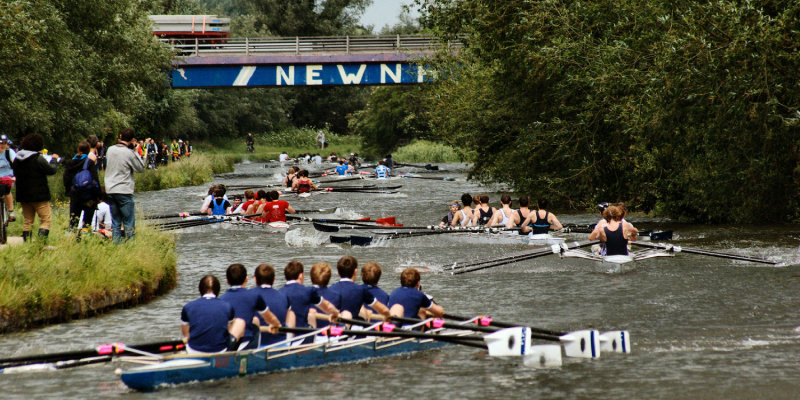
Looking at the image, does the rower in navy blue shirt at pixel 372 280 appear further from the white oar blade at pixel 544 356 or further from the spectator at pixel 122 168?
the spectator at pixel 122 168

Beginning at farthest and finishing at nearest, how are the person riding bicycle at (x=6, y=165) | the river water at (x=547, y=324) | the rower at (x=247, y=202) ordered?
the rower at (x=247, y=202) → the person riding bicycle at (x=6, y=165) → the river water at (x=547, y=324)

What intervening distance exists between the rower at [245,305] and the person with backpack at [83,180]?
21.7 feet

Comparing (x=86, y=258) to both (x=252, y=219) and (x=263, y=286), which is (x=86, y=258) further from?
(x=252, y=219)

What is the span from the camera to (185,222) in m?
22.1

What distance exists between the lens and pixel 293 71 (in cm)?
4803

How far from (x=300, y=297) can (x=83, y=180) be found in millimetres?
6956

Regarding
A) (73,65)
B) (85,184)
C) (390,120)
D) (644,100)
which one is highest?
(390,120)

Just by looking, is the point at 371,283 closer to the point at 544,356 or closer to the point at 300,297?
the point at 300,297

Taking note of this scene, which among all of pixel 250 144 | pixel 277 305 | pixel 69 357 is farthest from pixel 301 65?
pixel 250 144

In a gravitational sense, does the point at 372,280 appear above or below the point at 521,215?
below

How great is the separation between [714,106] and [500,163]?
1296 centimetres

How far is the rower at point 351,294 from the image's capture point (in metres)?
10.6

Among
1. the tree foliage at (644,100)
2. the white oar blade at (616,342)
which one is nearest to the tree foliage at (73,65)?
the tree foliage at (644,100)

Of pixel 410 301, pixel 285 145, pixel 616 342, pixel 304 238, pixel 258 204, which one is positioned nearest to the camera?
pixel 616 342
